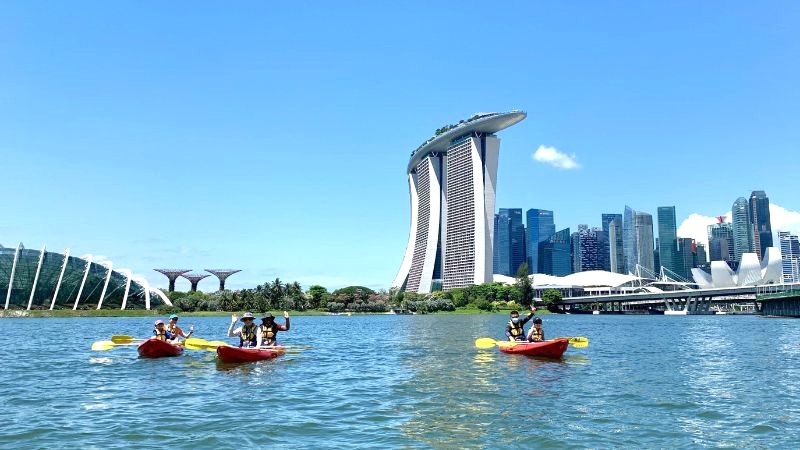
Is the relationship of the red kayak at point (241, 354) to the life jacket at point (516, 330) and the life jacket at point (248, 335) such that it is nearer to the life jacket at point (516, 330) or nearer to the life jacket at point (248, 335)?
the life jacket at point (248, 335)

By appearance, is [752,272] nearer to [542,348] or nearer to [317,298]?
[317,298]

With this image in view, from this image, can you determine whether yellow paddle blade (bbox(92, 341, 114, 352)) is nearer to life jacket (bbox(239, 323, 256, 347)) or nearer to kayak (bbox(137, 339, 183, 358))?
kayak (bbox(137, 339, 183, 358))

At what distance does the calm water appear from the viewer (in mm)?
13656

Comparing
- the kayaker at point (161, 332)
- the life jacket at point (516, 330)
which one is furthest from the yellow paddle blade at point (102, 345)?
the life jacket at point (516, 330)

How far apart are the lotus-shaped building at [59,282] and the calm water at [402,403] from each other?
11907 centimetres

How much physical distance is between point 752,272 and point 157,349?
638 feet

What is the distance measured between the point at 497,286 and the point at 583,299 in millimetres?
27652

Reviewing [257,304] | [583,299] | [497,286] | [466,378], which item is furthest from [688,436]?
[583,299]

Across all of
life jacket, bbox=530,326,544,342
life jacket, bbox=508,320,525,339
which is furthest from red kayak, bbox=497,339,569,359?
life jacket, bbox=508,320,525,339

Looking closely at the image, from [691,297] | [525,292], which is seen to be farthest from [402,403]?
[691,297]

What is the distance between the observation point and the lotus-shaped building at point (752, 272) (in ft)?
591

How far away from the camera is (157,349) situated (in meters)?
29.8

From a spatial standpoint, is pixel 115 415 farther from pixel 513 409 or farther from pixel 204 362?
pixel 204 362

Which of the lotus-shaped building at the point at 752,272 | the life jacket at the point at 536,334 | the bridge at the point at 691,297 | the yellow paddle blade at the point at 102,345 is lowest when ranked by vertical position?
the yellow paddle blade at the point at 102,345
